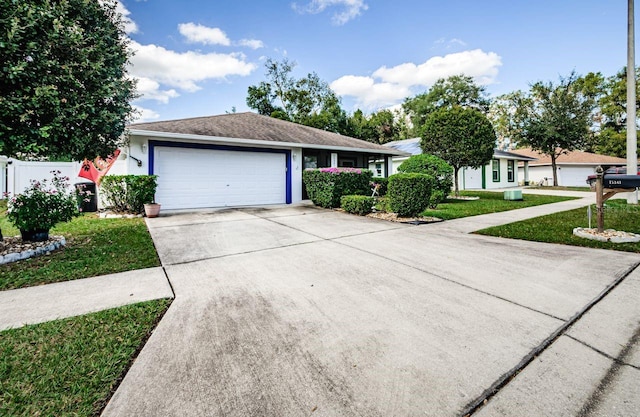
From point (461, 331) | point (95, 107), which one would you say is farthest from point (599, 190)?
point (95, 107)

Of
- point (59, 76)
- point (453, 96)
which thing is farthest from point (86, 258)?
point (453, 96)

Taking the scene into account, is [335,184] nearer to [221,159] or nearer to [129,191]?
[221,159]

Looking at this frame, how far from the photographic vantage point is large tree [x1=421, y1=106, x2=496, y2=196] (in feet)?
45.8

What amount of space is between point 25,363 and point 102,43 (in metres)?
5.18

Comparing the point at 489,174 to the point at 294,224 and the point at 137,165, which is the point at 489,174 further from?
the point at 137,165

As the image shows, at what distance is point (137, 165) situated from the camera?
9492mm

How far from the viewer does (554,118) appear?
69.4 feet

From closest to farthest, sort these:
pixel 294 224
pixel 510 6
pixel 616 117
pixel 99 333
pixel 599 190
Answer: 1. pixel 99 333
2. pixel 599 190
3. pixel 294 224
4. pixel 510 6
5. pixel 616 117

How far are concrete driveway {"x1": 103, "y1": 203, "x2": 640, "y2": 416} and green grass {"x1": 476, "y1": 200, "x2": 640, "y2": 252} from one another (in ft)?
2.23

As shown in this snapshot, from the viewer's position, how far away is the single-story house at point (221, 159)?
9.71m

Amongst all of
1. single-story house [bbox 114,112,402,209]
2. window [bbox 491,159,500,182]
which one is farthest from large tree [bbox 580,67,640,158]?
single-story house [bbox 114,112,402,209]

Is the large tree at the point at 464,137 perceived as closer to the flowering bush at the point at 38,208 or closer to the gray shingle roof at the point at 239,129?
the gray shingle roof at the point at 239,129

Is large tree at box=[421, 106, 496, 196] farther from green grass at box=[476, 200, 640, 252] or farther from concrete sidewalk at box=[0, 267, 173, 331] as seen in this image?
concrete sidewalk at box=[0, 267, 173, 331]

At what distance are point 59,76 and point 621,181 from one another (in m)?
9.74
